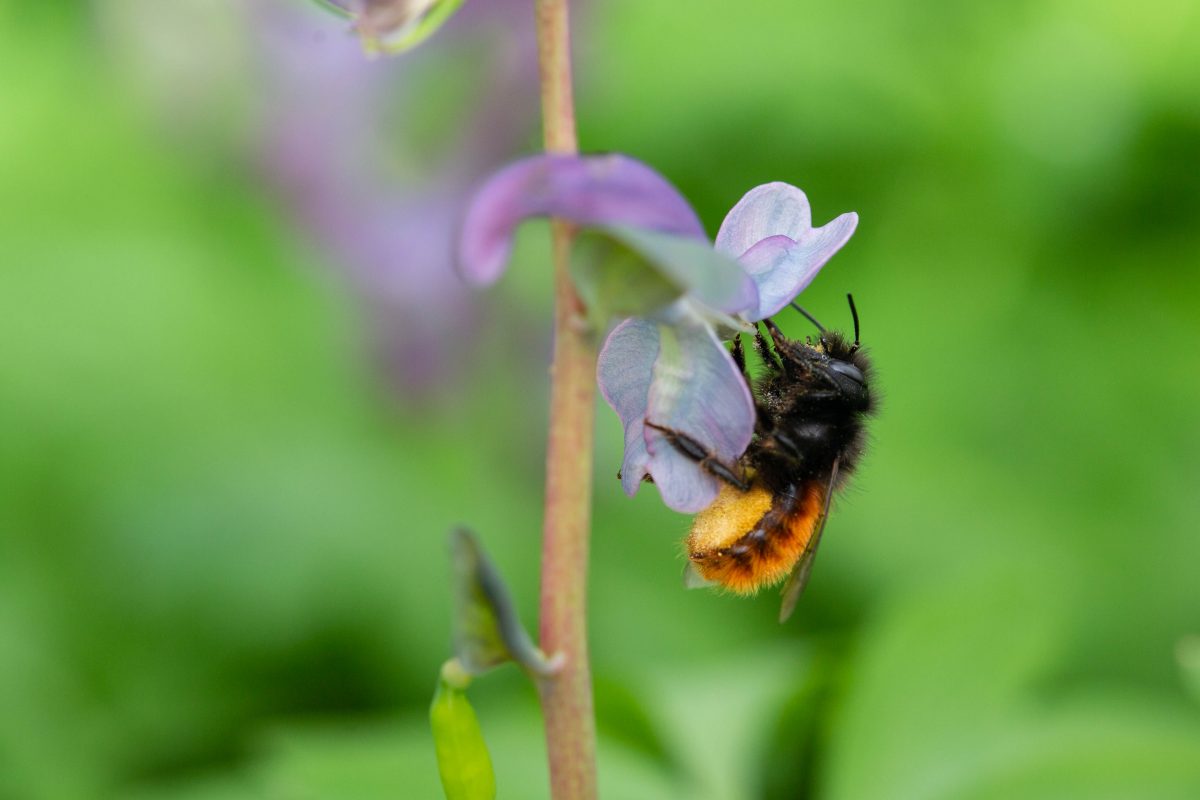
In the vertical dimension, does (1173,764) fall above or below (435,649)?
below

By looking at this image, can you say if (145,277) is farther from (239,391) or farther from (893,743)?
(893,743)

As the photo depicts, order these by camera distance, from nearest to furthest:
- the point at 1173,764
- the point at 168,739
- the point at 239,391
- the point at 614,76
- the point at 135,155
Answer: the point at 1173,764
the point at 168,739
the point at 239,391
the point at 614,76
the point at 135,155

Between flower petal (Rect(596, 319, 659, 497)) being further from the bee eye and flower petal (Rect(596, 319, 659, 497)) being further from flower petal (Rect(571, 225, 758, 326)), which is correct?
the bee eye

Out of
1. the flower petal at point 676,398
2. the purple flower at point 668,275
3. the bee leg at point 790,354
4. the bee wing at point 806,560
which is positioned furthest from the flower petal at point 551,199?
Result: the bee wing at point 806,560

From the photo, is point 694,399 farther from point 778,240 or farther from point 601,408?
point 601,408

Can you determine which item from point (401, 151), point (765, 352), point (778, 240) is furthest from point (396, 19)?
point (401, 151)

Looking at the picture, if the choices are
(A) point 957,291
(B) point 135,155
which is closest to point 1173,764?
(A) point 957,291

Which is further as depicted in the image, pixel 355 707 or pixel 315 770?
pixel 355 707
